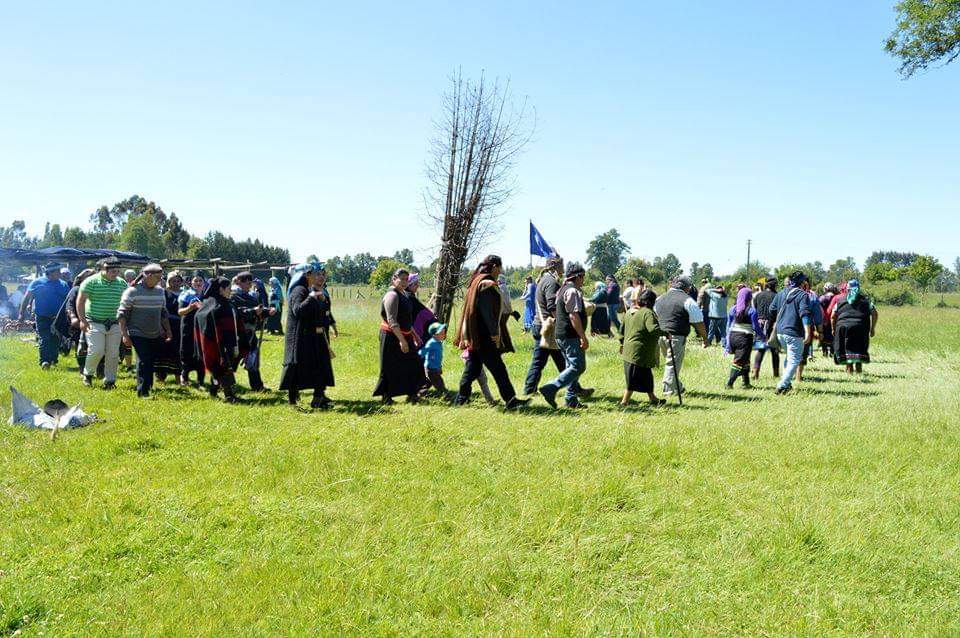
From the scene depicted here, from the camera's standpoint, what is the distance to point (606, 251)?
120250mm

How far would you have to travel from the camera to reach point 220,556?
168 inches

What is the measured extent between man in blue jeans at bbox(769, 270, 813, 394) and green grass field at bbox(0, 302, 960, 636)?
7.77ft

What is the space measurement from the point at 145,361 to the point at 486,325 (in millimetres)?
4651

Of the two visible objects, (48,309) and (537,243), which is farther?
(537,243)

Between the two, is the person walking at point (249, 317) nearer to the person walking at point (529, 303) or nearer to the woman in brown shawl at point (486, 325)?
the woman in brown shawl at point (486, 325)

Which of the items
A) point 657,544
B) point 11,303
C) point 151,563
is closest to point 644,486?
point 657,544

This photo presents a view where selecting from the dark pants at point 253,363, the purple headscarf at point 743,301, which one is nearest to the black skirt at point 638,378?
the purple headscarf at point 743,301

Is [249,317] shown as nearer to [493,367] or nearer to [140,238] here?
[493,367]

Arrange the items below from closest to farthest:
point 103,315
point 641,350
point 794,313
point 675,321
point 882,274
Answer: point 641,350
point 675,321
point 103,315
point 794,313
point 882,274

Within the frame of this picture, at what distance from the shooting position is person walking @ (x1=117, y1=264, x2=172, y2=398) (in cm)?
960

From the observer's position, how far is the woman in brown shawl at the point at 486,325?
866 centimetres

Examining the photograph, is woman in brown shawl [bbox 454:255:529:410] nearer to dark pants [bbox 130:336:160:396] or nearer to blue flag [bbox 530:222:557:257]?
dark pants [bbox 130:336:160:396]

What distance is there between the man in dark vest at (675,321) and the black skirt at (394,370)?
3.39m

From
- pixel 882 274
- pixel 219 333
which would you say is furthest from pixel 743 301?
pixel 882 274
